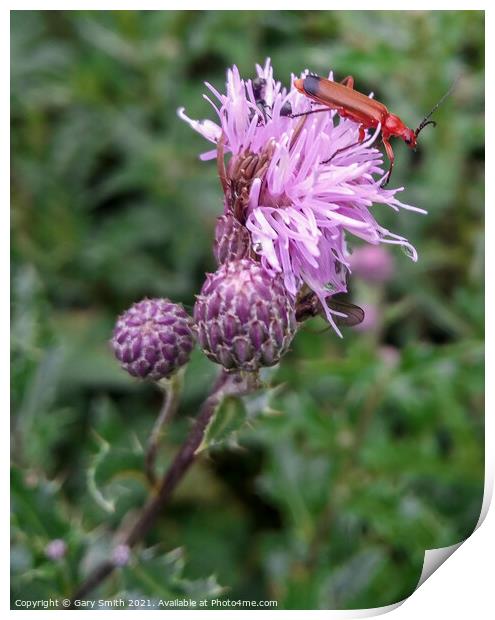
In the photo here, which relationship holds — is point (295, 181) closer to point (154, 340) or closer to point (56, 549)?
point (154, 340)

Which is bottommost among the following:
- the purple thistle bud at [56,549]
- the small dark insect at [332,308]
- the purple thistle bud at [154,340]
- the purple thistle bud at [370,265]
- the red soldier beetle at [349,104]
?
the purple thistle bud at [56,549]

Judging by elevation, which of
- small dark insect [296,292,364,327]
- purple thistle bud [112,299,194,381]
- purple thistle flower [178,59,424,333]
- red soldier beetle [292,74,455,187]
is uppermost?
red soldier beetle [292,74,455,187]

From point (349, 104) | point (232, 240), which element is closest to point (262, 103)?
point (349, 104)

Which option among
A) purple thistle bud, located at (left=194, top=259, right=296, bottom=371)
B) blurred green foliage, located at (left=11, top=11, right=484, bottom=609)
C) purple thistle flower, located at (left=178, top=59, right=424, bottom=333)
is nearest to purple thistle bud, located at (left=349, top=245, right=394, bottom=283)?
blurred green foliage, located at (left=11, top=11, right=484, bottom=609)

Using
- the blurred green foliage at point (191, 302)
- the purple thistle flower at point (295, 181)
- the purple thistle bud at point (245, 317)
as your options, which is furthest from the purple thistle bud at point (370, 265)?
the purple thistle bud at point (245, 317)

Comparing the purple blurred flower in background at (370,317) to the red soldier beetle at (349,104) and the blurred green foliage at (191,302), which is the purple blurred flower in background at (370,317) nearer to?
the blurred green foliage at (191,302)

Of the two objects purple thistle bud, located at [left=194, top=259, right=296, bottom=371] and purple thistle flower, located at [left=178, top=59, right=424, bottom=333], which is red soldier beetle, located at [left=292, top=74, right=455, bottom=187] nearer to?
purple thistle flower, located at [left=178, top=59, right=424, bottom=333]
